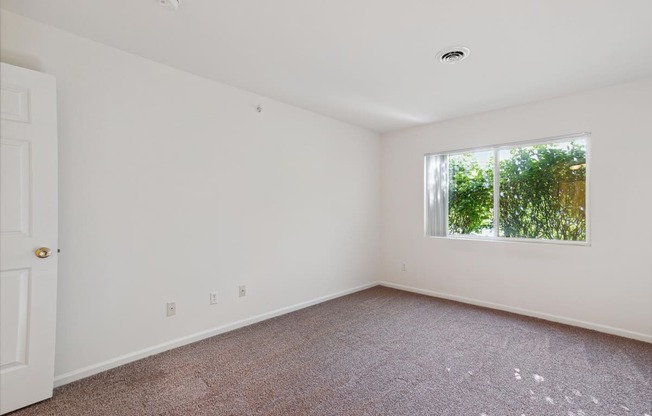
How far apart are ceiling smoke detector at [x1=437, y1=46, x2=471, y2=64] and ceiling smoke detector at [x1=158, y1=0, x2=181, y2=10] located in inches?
73.6

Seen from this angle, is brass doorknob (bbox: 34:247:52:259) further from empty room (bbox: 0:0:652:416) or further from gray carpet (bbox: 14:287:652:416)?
gray carpet (bbox: 14:287:652:416)

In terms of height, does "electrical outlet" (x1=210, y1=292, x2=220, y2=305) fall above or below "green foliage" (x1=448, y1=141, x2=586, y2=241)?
below

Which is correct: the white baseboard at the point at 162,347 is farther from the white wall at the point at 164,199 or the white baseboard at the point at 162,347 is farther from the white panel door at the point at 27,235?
the white panel door at the point at 27,235

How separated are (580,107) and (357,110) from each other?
7.64 feet

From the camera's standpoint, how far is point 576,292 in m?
3.14

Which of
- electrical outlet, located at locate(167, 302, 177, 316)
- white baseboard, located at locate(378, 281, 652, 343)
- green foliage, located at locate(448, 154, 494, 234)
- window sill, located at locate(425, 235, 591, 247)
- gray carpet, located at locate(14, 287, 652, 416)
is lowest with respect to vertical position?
gray carpet, located at locate(14, 287, 652, 416)

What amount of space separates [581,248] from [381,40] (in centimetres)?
292

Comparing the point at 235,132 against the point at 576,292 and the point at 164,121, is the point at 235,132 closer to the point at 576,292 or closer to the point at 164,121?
the point at 164,121

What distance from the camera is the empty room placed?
6.16 ft

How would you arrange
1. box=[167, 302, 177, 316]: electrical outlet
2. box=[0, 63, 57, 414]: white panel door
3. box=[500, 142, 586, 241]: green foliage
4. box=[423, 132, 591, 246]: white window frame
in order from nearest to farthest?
box=[0, 63, 57, 414]: white panel door, box=[167, 302, 177, 316]: electrical outlet, box=[423, 132, 591, 246]: white window frame, box=[500, 142, 586, 241]: green foliage

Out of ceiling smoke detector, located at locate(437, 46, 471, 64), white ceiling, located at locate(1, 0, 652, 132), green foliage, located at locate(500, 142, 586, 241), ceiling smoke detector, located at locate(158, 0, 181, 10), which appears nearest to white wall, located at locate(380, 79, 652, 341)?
green foliage, located at locate(500, 142, 586, 241)

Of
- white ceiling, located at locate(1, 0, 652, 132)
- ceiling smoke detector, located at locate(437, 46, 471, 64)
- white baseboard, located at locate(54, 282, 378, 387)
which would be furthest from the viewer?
ceiling smoke detector, located at locate(437, 46, 471, 64)

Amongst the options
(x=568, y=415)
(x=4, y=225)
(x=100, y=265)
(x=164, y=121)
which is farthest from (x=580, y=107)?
(x=4, y=225)

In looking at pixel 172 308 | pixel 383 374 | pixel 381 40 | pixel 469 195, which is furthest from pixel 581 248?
pixel 172 308
